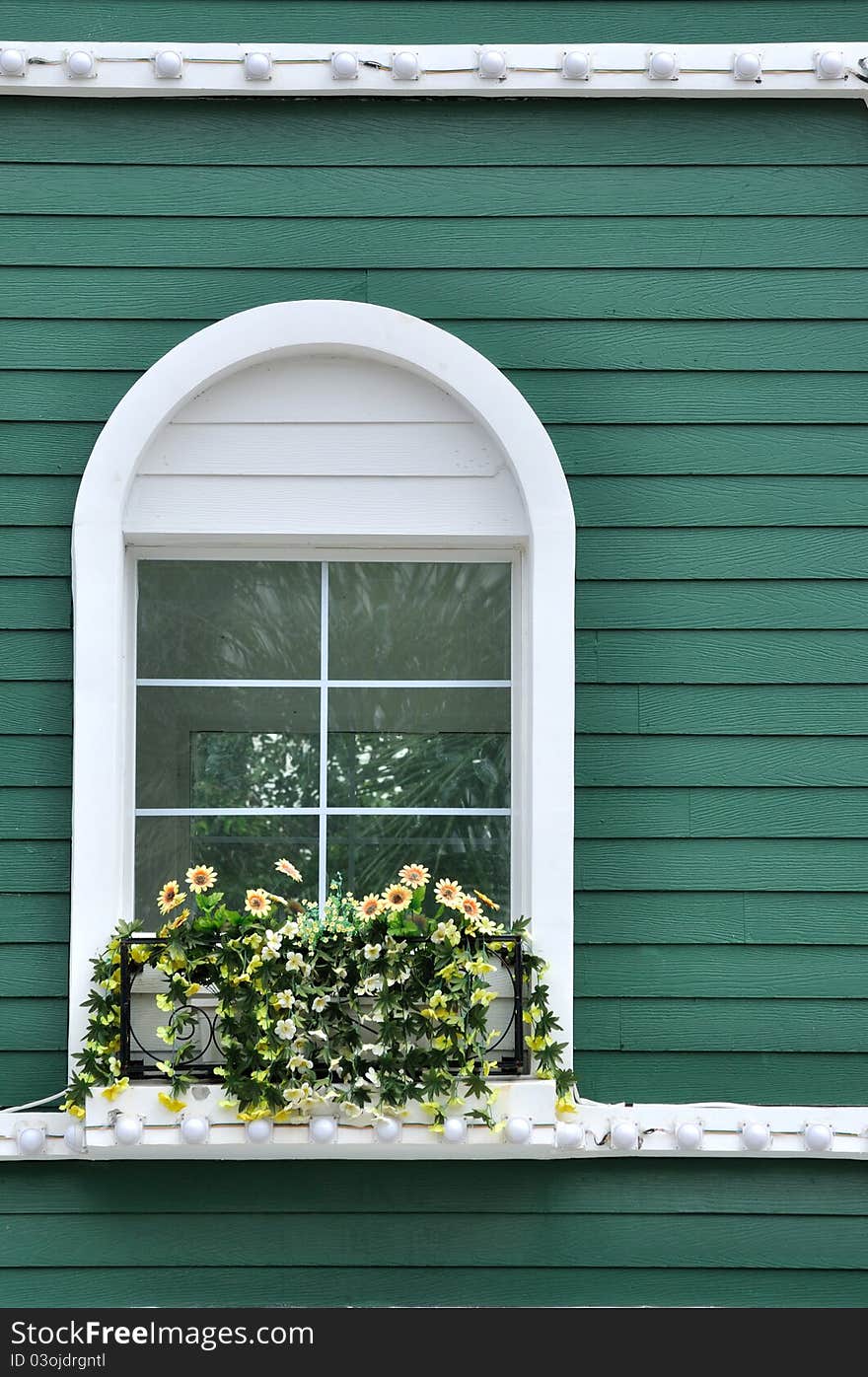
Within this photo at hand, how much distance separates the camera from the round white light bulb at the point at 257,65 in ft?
8.84

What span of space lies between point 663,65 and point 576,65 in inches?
8.0

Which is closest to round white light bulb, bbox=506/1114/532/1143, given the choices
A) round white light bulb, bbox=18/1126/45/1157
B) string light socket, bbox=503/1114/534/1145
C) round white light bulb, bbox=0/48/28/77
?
string light socket, bbox=503/1114/534/1145

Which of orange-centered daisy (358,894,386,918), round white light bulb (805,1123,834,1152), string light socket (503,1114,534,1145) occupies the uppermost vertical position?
→ orange-centered daisy (358,894,386,918)

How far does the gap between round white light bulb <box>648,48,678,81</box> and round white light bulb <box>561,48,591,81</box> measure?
149mm

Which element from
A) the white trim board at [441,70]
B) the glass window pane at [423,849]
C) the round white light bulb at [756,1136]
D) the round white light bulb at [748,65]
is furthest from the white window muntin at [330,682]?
the round white light bulb at [748,65]

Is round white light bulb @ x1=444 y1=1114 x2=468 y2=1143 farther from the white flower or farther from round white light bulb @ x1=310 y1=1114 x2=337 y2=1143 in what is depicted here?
the white flower

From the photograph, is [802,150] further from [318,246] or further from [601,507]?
[318,246]

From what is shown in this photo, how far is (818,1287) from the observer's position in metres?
2.65

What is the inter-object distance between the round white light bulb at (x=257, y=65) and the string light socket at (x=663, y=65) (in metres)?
0.89

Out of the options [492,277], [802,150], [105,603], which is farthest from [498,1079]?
[802,150]

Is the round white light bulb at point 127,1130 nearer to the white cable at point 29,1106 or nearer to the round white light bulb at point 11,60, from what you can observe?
the white cable at point 29,1106

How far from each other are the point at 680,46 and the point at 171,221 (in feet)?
4.18

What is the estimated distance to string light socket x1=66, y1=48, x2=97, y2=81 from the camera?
2691mm

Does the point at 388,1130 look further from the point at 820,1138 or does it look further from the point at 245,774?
the point at 820,1138
